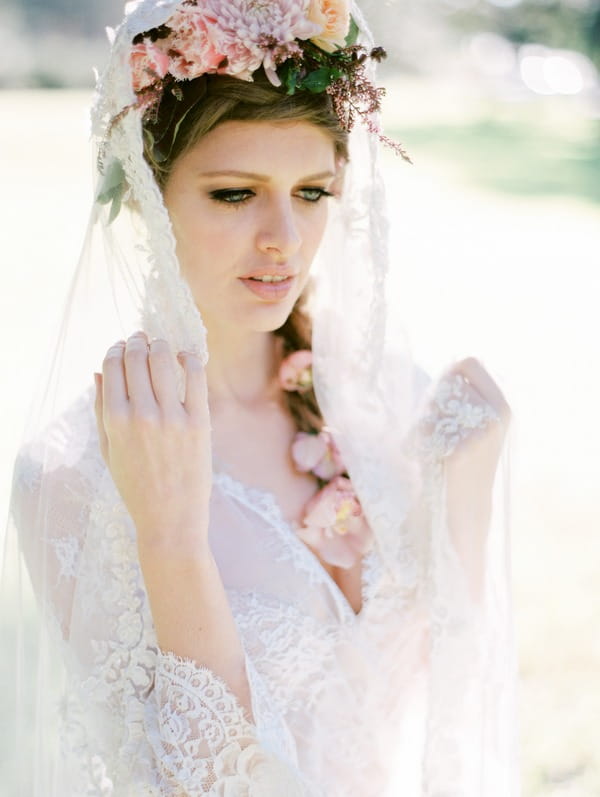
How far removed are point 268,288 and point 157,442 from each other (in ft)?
1.73

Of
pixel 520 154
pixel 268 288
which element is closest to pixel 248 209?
pixel 268 288

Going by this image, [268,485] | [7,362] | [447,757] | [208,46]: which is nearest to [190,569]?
[268,485]

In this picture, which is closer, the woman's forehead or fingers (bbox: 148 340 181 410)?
fingers (bbox: 148 340 181 410)

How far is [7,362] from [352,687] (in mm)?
6022

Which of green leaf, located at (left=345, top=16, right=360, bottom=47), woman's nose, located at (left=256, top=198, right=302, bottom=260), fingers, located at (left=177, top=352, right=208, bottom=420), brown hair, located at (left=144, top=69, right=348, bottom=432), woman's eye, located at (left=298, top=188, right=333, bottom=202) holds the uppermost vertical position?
green leaf, located at (left=345, top=16, right=360, bottom=47)

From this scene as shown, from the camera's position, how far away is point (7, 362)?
7598 mm

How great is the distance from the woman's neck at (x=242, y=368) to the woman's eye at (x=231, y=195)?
357 millimetres

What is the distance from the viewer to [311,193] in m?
2.08

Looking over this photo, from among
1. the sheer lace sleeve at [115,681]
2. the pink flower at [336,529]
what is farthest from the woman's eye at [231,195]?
the pink flower at [336,529]

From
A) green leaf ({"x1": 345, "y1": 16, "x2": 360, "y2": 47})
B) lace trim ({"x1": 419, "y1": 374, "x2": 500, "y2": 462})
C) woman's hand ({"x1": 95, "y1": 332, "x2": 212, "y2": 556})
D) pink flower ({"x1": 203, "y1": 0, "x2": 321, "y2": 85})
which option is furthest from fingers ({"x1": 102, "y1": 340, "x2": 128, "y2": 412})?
green leaf ({"x1": 345, "y1": 16, "x2": 360, "y2": 47})

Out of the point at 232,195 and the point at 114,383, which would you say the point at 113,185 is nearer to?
the point at 232,195

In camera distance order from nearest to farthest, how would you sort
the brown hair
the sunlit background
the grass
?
the brown hair → the sunlit background → the grass

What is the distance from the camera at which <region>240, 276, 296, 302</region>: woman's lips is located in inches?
79.9

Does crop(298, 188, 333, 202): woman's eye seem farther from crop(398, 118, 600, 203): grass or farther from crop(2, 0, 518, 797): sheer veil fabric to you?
crop(398, 118, 600, 203): grass
